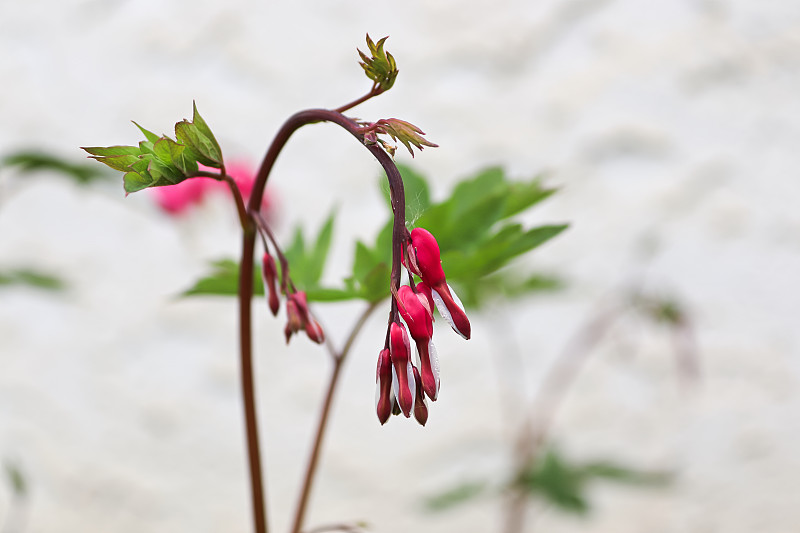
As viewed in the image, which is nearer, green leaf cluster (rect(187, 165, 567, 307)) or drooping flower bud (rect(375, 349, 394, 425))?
drooping flower bud (rect(375, 349, 394, 425))

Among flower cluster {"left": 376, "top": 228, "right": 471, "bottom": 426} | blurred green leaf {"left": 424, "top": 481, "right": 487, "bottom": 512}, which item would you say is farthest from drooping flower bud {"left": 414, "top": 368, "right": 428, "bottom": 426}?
blurred green leaf {"left": 424, "top": 481, "right": 487, "bottom": 512}

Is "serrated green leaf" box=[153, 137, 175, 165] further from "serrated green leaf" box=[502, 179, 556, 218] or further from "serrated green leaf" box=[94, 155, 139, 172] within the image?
"serrated green leaf" box=[502, 179, 556, 218]

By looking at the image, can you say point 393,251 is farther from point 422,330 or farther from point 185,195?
point 185,195

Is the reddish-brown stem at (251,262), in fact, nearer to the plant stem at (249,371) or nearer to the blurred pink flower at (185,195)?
the plant stem at (249,371)

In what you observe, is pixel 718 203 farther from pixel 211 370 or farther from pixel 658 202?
pixel 211 370

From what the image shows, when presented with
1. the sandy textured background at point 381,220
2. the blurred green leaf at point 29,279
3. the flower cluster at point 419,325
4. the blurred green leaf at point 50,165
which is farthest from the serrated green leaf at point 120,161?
the sandy textured background at point 381,220

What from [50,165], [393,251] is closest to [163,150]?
[393,251]
